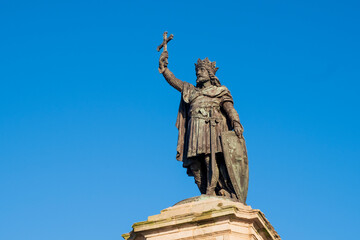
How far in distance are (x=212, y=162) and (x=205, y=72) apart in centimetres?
252

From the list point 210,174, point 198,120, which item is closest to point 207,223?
point 210,174

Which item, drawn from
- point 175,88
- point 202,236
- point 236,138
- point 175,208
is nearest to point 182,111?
point 175,88

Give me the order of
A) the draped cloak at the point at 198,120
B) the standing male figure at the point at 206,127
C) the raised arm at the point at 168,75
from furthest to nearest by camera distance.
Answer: the raised arm at the point at 168,75 → the draped cloak at the point at 198,120 → the standing male figure at the point at 206,127

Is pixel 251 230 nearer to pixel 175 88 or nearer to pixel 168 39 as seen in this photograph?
pixel 175 88

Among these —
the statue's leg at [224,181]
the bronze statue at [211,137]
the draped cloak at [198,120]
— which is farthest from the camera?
the draped cloak at [198,120]

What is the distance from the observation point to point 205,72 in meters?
14.1

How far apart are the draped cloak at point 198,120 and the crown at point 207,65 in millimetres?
557

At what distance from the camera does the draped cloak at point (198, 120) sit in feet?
42.5

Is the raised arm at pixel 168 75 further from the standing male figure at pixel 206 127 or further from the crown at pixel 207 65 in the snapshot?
the crown at pixel 207 65

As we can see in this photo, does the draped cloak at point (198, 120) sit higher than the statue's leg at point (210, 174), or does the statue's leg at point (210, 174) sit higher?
the draped cloak at point (198, 120)

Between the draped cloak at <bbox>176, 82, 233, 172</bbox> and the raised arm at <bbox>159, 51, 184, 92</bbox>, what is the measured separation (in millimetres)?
279

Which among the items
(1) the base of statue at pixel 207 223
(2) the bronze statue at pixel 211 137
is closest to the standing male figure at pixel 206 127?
(2) the bronze statue at pixel 211 137

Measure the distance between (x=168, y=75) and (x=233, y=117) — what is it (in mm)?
2296

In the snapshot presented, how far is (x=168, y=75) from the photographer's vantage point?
14.6m
